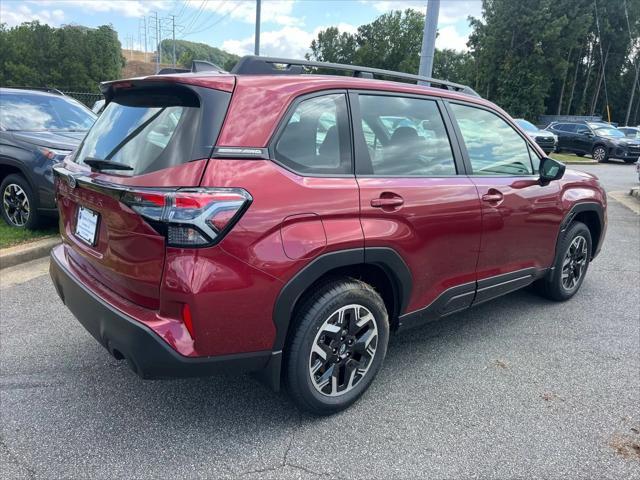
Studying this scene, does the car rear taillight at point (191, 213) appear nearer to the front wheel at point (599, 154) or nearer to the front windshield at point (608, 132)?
the front wheel at point (599, 154)

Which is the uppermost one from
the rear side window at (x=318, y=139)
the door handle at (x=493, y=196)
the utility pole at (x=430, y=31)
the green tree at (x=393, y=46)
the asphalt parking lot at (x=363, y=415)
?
the green tree at (x=393, y=46)

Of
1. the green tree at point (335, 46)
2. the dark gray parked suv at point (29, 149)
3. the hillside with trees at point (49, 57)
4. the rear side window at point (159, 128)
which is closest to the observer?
the rear side window at point (159, 128)

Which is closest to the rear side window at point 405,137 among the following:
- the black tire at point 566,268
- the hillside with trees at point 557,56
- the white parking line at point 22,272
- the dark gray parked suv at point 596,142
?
the black tire at point 566,268

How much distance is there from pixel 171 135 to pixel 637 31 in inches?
2278

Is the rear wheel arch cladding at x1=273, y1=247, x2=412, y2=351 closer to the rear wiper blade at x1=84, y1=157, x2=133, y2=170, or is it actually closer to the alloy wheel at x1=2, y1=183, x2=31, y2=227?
the rear wiper blade at x1=84, y1=157, x2=133, y2=170

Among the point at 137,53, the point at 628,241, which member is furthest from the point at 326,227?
the point at 137,53

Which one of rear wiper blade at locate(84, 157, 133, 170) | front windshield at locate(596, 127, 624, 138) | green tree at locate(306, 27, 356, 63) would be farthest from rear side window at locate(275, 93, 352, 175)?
green tree at locate(306, 27, 356, 63)

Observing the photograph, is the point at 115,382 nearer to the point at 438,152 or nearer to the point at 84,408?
the point at 84,408

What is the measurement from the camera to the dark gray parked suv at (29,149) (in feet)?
17.7

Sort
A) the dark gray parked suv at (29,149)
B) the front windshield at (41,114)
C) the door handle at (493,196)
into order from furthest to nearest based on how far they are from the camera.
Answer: the front windshield at (41,114), the dark gray parked suv at (29,149), the door handle at (493,196)

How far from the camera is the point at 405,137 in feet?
10.1

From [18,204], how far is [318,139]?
471cm

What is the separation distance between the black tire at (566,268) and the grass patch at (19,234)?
526 centimetres

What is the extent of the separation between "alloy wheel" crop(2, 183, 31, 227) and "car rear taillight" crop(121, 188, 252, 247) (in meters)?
4.26
